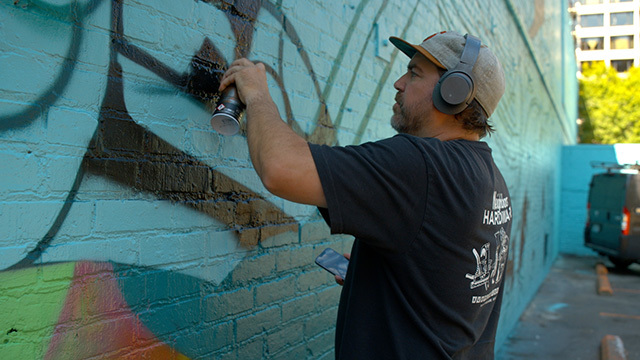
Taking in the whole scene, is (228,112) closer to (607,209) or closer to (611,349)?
(611,349)

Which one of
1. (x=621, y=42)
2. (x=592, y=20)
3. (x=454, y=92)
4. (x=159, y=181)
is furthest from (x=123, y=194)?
(x=592, y=20)

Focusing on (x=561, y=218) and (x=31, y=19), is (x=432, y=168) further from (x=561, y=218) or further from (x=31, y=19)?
(x=561, y=218)

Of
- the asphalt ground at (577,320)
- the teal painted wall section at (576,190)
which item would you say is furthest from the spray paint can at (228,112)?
the teal painted wall section at (576,190)

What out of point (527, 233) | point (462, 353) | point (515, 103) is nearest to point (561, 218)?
point (527, 233)

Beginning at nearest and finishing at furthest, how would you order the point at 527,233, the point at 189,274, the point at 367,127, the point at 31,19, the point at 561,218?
the point at 31,19 → the point at 189,274 → the point at 367,127 → the point at 527,233 → the point at 561,218

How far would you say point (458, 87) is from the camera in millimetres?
1698

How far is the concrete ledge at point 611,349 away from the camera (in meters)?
5.45

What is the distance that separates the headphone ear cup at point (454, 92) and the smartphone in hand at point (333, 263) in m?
0.83

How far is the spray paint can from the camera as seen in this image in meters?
1.53

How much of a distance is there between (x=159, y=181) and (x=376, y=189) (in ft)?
2.51

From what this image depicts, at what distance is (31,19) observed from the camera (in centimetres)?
128

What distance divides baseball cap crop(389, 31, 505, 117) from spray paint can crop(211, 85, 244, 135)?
0.74 meters

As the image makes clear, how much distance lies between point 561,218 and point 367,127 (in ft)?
54.6

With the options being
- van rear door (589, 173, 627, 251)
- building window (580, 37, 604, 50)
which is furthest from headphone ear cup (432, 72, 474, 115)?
building window (580, 37, 604, 50)
